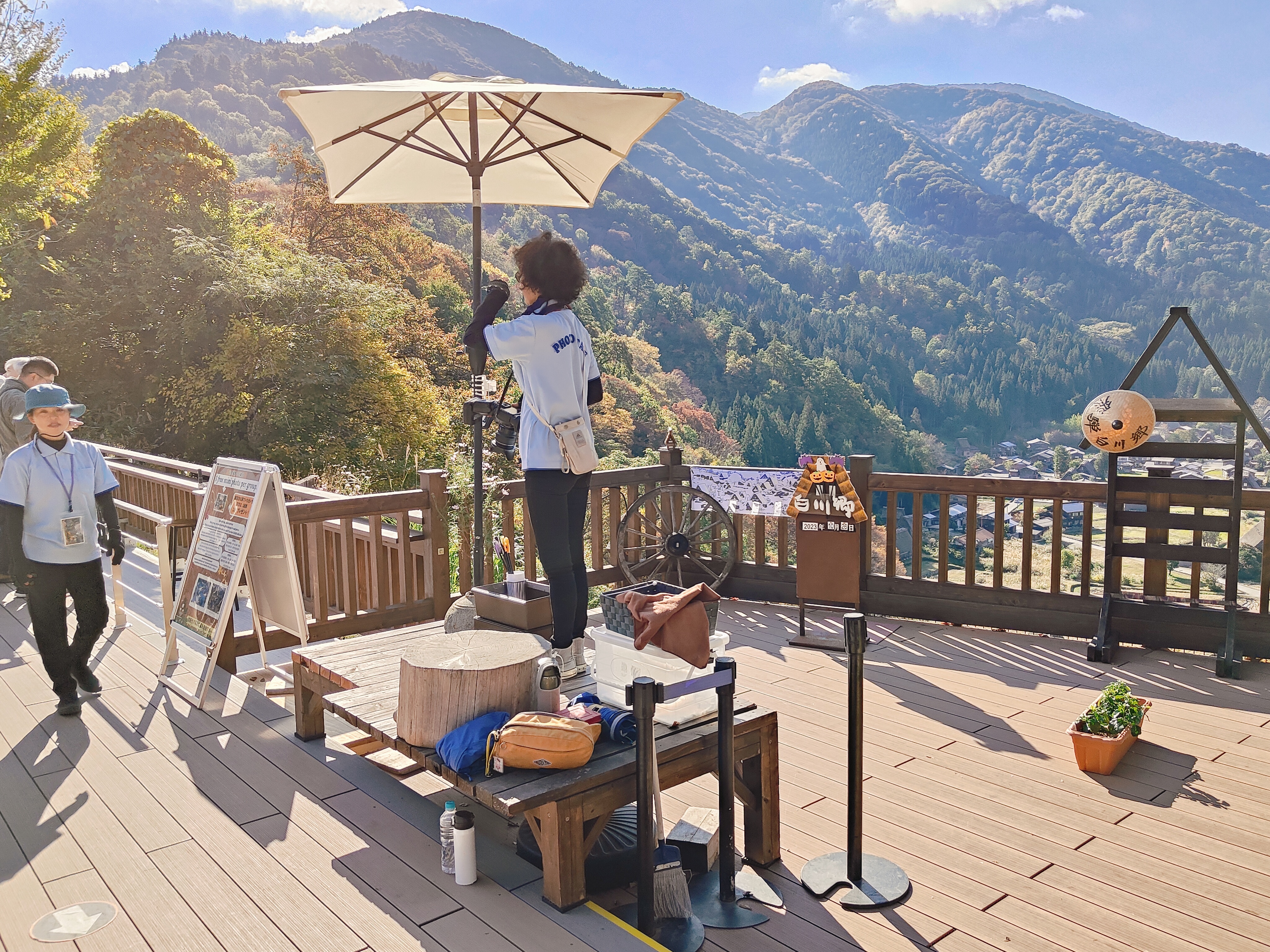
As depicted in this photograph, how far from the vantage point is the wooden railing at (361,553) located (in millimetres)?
4121

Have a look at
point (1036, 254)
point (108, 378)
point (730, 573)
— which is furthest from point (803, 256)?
point (730, 573)

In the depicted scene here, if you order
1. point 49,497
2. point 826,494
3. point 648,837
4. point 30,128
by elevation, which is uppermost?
point 30,128

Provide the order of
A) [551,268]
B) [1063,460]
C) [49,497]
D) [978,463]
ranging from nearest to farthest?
[551,268] → [49,497] → [1063,460] → [978,463]

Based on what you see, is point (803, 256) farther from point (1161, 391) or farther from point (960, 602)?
point (960, 602)

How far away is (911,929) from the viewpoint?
2.16m

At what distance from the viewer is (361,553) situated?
5.62 meters

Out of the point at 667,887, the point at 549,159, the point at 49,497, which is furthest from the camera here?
the point at 549,159

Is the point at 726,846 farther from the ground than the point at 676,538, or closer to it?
closer to it

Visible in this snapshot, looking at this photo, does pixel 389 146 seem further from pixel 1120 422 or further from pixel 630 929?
pixel 1120 422

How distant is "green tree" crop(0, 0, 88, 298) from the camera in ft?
37.2

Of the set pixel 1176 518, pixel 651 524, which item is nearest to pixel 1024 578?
pixel 1176 518

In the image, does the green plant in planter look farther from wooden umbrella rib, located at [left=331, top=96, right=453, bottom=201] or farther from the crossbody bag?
wooden umbrella rib, located at [left=331, top=96, right=453, bottom=201]

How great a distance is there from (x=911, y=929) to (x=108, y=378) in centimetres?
1928

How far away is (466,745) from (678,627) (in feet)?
1.97
